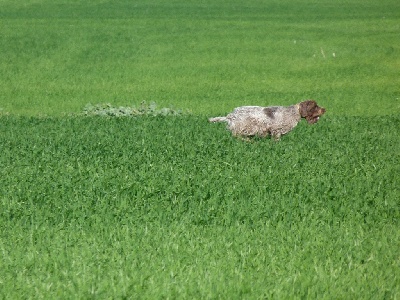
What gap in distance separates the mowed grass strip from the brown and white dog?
18 centimetres

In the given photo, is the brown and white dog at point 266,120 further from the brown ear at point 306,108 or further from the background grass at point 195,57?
the background grass at point 195,57

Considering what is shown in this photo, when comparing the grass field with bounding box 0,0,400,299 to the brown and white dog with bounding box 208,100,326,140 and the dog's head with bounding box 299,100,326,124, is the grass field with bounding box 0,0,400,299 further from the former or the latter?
the dog's head with bounding box 299,100,326,124

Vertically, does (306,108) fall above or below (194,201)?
above

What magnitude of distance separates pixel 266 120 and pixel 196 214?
130 inches

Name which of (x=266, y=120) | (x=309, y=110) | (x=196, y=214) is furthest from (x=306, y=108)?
(x=196, y=214)

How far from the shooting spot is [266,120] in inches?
424

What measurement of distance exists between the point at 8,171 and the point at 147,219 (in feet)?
7.68

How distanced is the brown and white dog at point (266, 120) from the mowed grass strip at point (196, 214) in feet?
0.60

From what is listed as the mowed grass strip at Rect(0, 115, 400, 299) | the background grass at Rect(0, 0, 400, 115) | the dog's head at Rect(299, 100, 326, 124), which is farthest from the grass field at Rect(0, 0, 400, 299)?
the dog's head at Rect(299, 100, 326, 124)

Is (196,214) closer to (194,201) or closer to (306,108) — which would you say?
(194,201)

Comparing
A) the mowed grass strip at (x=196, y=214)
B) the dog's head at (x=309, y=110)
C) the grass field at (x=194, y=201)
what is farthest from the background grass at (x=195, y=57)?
the mowed grass strip at (x=196, y=214)

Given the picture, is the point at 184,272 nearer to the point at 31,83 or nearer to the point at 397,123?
the point at 397,123

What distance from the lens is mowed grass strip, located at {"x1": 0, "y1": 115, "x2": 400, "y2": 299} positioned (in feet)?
20.1

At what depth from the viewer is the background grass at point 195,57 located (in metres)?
18.8
